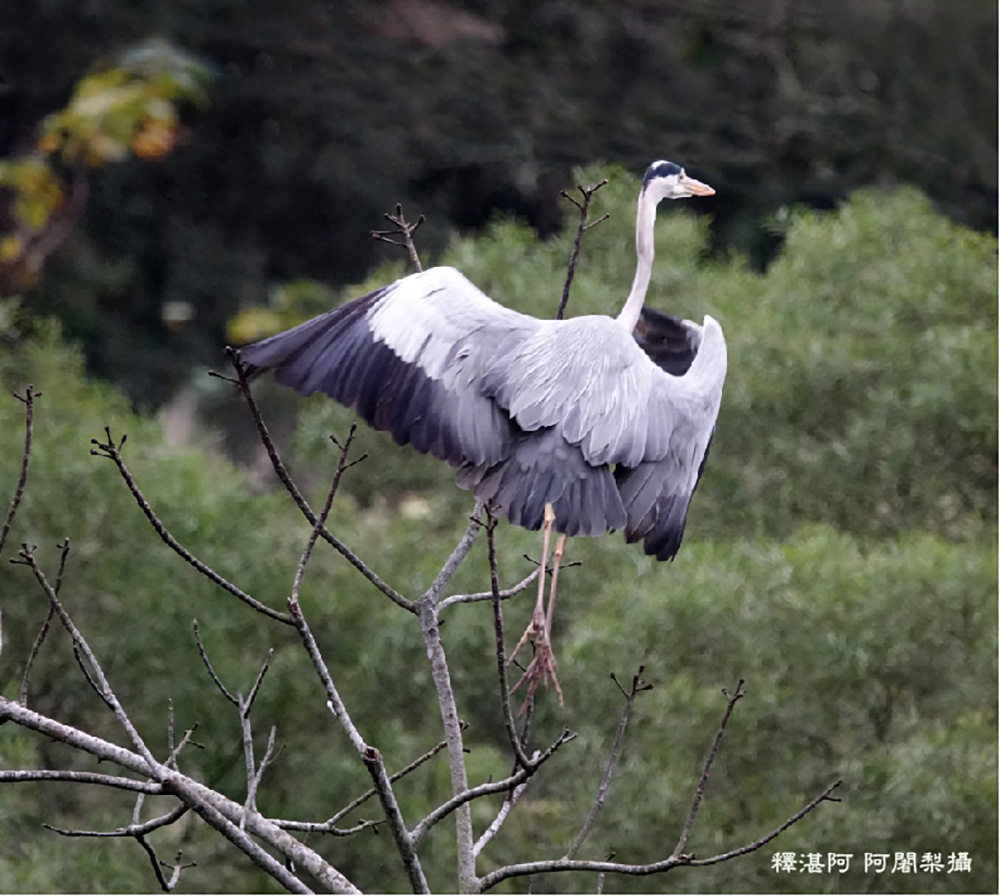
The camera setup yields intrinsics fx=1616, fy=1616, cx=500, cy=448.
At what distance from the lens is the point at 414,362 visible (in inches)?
119

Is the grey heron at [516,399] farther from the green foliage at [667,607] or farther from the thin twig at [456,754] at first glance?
the green foliage at [667,607]

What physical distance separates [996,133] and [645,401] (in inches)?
359

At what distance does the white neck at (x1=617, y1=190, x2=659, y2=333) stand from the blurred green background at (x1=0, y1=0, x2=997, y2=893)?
2902 millimetres

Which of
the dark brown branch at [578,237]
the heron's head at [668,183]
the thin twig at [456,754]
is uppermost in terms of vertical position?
the dark brown branch at [578,237]

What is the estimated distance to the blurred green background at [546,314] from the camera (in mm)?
6582

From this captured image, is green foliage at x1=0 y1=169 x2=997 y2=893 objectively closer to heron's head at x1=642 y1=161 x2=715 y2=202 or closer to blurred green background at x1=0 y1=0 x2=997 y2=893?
blurred green background at x1=0 y1=0 x2=997 y2=893

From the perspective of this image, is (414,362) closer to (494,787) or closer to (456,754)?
(456,754)

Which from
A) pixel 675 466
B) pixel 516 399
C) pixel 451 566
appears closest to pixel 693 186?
pixel 675 466

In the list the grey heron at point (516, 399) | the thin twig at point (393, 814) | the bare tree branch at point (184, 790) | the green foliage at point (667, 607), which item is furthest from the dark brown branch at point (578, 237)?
the green foliage at point (667, 607)

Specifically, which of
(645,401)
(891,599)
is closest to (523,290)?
(891,599)

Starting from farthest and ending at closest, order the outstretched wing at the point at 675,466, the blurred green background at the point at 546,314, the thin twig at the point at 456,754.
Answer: the blurred green background at the point at 546,314
the outstretched wing at the point at 675,466
the thin twig at the point at 456,754

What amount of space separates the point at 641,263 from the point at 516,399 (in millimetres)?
836

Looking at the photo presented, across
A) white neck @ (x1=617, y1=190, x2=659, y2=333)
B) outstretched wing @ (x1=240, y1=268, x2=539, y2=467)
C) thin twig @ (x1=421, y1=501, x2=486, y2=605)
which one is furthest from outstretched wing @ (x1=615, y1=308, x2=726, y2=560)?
thin twig @ (x1=421, y1=501, x2=486, y2=605)

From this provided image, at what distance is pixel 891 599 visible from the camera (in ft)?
21.6
